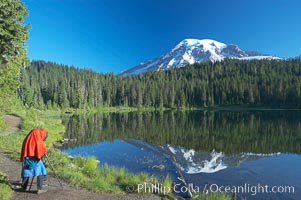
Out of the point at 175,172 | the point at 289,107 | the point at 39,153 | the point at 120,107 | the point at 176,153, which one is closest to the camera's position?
the point at 39,153

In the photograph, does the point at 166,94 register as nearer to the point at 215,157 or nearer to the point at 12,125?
the point at 12,125

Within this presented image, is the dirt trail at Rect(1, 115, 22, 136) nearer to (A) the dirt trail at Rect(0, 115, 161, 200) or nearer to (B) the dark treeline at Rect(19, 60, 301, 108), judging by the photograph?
(A) the dirt trail at Rect(0, 115, 161, 200)

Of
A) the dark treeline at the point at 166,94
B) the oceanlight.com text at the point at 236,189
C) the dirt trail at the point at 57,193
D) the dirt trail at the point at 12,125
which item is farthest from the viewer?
the dark treeline at the point at 166,94

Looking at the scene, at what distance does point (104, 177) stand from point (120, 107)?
155651mm

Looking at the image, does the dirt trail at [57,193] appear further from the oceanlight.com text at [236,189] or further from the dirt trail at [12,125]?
the dirt trail at [12,125]

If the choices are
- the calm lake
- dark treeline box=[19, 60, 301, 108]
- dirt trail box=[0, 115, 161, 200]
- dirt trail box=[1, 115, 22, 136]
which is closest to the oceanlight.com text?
the calm lake

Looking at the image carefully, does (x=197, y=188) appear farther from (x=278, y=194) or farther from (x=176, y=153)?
Answer: (x=176, y=153)

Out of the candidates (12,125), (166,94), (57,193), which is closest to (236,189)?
(57,193)

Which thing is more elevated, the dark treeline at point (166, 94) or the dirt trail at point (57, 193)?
the dark treeline at point (166, 94)

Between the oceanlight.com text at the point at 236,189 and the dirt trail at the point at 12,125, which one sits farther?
the dirt trail at the point at 12,125

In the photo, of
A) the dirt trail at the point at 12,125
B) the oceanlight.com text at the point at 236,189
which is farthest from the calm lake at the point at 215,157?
the dirt trail at the point at 12,125

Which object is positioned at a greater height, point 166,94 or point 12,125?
point 166,94

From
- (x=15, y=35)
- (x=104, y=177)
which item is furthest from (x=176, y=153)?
(x=15, y=35)

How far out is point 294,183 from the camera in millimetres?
23438
